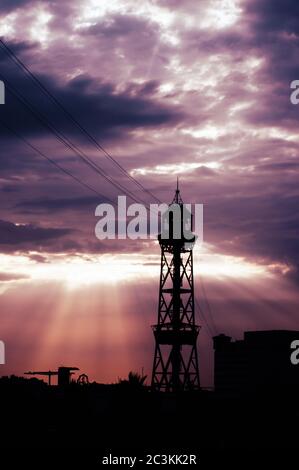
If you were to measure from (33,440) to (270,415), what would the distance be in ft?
108

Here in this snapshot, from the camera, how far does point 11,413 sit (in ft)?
275

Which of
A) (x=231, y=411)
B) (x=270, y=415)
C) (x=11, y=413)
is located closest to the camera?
(x=11, y=413)

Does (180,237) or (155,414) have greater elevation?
(180,237)

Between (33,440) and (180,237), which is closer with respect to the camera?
(33,440)

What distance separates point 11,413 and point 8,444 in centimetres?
1856

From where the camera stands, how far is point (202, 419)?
279 feet
